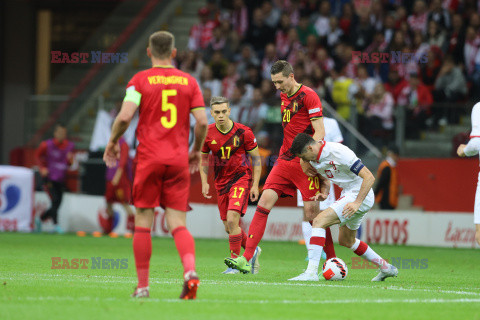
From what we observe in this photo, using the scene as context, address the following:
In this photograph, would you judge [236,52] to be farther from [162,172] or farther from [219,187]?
[162,172]

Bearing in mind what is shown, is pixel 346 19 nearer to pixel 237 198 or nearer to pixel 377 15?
pixel 377 15

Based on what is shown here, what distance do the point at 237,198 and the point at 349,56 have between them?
10210 millimetres

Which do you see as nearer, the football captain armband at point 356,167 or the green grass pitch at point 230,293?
the green grass pitch at point 230,293

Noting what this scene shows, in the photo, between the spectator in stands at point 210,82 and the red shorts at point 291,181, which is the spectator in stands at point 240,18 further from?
the red shorts at point 291,181

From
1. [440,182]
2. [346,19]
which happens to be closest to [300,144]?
[440,182]

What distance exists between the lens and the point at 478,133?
10.2 metres

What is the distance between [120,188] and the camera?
67.6 feet

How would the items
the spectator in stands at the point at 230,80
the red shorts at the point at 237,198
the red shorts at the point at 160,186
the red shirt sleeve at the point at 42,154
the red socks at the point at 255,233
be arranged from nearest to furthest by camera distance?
the red shorts at the point at 160,186 → the red socks at the point at 255,233 → the red shorts at the point at 237,198 → the red shirt sleeve at the point at 42,154 → the spectator in stands at the point at 230,80

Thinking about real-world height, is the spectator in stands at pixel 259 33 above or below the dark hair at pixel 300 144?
above

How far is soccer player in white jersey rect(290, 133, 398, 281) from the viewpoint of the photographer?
1046cm

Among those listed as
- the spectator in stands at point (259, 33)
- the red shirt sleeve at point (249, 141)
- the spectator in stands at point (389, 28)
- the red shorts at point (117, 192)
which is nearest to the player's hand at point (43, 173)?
the red shorts at point (117, 192)

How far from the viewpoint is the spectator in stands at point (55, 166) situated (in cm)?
2133

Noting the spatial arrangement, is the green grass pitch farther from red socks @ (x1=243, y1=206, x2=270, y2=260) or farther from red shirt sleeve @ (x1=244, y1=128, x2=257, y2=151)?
red shirt sleeve @ (x1=244, y1=128, x2=257, y2=151)

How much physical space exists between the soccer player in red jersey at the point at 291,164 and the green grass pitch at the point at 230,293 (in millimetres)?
658
